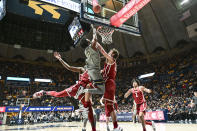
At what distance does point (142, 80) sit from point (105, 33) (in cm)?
2051

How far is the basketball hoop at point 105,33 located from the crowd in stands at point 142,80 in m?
9.42

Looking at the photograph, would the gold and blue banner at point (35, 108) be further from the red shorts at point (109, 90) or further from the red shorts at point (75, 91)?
the red shorts at point (109, 90)

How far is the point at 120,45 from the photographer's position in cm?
2742

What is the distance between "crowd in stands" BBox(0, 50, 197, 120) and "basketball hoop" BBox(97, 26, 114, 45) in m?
9.42

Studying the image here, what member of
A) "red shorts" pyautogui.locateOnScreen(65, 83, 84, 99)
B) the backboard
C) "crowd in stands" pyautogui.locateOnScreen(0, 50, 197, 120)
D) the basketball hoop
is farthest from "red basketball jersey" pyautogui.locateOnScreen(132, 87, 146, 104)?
"crowd in stands" pyautogui.locateOnScreen(0, 50, 197, 120)

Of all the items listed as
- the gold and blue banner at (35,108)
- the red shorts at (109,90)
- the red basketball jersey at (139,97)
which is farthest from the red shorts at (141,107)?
the gold and blue banner at (35,108)

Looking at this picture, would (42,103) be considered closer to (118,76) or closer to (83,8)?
(118,76)

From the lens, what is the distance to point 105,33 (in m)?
7.85

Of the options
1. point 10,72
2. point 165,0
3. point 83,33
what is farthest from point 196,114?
point 10,72

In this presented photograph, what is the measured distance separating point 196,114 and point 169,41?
1515 centimetres

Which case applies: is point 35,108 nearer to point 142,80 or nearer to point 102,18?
point 142,80

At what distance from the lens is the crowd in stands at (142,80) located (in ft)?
62.3

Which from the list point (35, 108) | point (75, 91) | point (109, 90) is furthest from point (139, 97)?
point (35, 108)

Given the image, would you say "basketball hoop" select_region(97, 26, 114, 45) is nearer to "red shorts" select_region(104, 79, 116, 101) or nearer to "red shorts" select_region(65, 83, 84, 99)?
"red shorts" select_region(65, 83, 84, 99)
